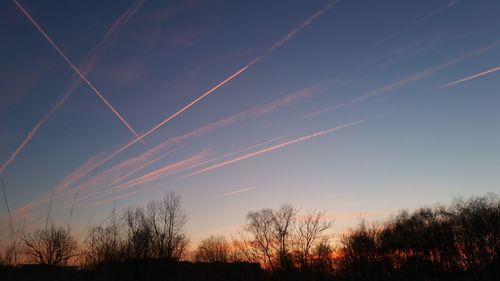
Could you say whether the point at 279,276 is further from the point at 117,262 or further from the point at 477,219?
the point at 477,219

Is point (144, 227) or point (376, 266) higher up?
point (144, 227)

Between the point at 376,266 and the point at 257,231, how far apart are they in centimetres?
1923

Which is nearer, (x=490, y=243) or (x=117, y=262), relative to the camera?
(x=117, y=262)

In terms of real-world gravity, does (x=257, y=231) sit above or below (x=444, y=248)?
above

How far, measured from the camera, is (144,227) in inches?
2411

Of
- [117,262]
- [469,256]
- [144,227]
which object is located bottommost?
[469,256]

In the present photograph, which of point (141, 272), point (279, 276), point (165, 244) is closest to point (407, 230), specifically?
point (165, 244)

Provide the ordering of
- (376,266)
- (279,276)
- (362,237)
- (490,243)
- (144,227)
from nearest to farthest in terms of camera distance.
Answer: (279,276) → (376,266) → (144,227) → (490,243) → (362,237)

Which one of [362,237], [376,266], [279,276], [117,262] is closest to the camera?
[279,276]

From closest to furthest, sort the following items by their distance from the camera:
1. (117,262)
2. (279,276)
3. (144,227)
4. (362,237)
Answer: (279,276), (117,262), (144,227), (362,237)

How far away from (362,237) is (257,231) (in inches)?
989

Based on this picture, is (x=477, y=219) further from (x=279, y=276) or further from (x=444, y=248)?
(x=279, y=276)

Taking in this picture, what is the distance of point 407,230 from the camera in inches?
3103

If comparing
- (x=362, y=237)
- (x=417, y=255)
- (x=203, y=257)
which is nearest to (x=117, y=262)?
(x=203, y=257)
